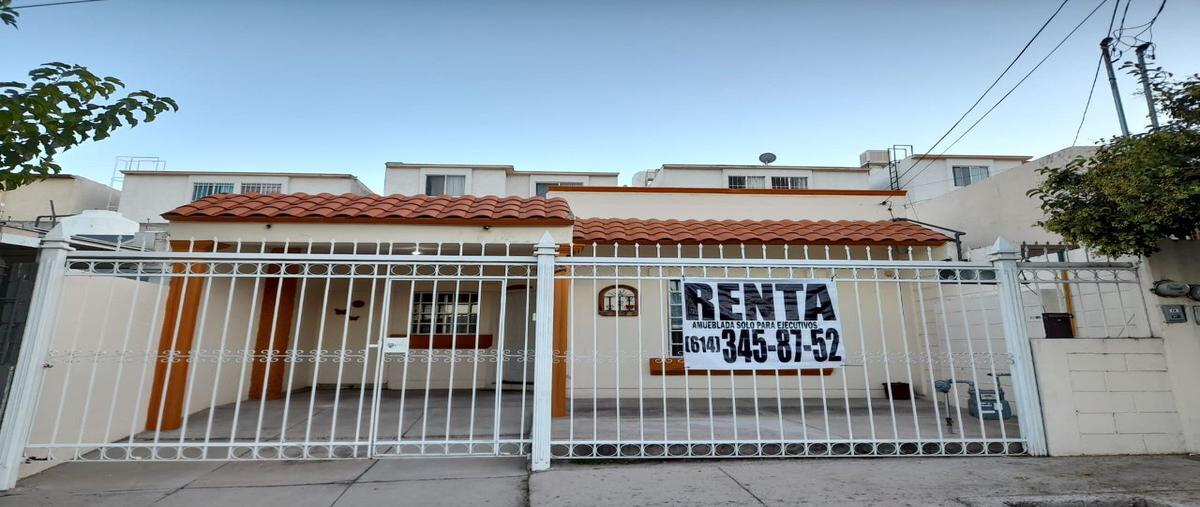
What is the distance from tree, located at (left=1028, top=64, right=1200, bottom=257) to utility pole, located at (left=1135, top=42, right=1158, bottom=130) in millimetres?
280

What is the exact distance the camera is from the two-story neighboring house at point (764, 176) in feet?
66.7

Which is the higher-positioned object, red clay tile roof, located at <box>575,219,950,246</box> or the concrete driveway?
red clay tile roof, located at <box>575,219,950,246</box>

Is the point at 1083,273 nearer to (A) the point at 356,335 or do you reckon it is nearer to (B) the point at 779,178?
(A) the point at 356,335

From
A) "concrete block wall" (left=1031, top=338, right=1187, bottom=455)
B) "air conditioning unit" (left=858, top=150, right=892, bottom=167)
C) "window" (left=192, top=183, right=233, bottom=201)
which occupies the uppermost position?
"air conditioning unit" (left=858, top=150, right=892, bottom=167)

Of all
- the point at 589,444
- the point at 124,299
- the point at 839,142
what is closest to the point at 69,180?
the point at 124,299

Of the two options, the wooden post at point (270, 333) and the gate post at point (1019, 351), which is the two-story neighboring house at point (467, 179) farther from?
the gate post at point (1019, 351)

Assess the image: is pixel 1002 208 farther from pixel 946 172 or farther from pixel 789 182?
pixel 946 172

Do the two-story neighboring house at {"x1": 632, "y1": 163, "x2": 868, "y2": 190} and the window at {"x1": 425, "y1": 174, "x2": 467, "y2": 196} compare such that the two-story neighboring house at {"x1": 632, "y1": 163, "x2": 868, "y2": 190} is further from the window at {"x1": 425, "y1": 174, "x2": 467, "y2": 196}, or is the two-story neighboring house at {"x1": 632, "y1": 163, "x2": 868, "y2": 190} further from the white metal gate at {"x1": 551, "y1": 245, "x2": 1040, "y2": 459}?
the white metal gate at {"x1": 551, "y1": 245, "x2": 1040, "y2": 459}

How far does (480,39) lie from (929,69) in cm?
772

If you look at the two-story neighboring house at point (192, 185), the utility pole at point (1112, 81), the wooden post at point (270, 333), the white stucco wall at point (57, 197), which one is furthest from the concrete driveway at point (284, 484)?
the white stucco wall at point (57, 197)

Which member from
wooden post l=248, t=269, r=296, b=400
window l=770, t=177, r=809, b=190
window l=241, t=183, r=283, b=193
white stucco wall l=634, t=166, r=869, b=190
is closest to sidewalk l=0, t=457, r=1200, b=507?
wooden post l=248, t=269, r=296, b=400

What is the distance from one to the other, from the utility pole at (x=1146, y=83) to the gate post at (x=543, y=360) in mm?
5411

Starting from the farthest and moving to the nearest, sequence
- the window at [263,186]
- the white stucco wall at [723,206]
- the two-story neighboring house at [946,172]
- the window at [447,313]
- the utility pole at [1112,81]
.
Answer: the window at [263,186], the two-story neighboring house at [946,172], the white stucco wall at [723,206], the window at [447,313], the utility pole at [1112,81]

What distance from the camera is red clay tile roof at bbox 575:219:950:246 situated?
22.7 feet
